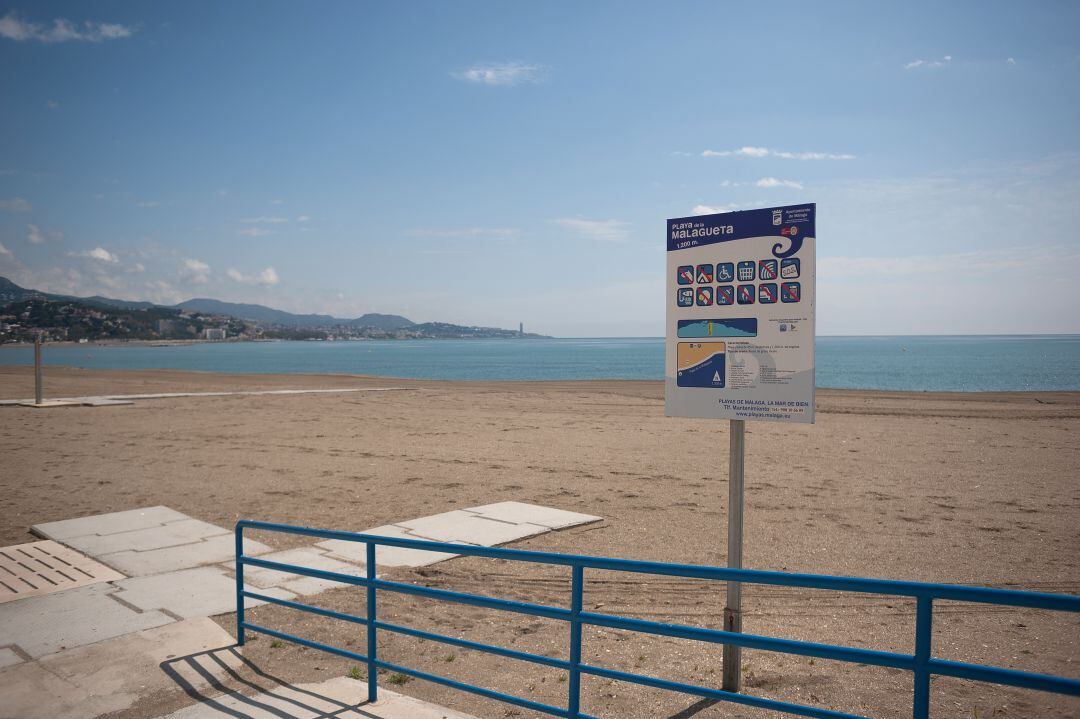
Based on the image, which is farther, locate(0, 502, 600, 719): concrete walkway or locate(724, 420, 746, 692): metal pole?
locate(724, 420, 746, 692): metal pole

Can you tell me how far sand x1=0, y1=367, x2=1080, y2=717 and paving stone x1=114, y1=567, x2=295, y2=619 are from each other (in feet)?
1.29

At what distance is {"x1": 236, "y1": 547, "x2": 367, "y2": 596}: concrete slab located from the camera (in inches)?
257

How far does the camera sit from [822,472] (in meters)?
12.7

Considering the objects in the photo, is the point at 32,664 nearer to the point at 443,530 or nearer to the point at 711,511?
the point at 443,530

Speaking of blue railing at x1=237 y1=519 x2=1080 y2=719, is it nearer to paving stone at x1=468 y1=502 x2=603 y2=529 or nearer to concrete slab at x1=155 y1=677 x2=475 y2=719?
concrete slab at x1=155 y1=677 x2=475 y2=719

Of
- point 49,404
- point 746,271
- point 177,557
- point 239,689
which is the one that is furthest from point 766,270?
point 49,404

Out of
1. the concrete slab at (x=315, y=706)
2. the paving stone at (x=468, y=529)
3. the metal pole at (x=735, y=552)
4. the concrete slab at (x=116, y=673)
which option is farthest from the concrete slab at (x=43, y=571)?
the metal pole at (x=735, y=552)

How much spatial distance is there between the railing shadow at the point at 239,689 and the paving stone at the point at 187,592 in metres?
0.96

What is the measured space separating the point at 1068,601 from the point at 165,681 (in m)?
4.90

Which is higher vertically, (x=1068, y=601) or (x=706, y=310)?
(x=706, y=310)

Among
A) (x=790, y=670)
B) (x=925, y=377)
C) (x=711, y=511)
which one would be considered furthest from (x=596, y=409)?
(x=925, y=377)

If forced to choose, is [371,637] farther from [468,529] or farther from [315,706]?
[468,529]

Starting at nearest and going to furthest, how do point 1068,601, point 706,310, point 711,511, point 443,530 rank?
point 1068,601 < point 706,310 < point 443,530 < point 711,511

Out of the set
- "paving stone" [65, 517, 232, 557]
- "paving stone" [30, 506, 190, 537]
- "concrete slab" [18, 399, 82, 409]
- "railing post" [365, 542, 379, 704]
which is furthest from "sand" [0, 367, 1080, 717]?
"concrete slab" [18, 399, 82, 409]
